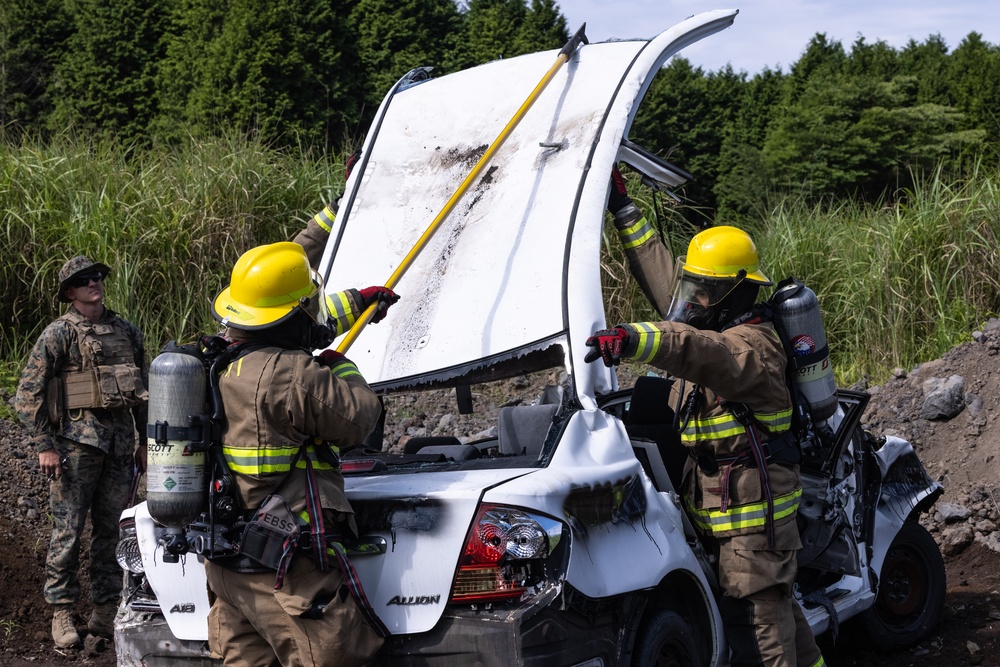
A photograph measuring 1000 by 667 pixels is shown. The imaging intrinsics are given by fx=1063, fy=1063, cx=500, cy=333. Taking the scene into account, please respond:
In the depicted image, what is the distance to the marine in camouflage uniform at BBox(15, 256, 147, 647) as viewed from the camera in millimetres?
5617

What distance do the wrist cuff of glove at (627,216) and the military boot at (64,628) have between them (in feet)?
11.9

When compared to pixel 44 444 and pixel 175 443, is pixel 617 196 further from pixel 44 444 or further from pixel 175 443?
pixel 44 444

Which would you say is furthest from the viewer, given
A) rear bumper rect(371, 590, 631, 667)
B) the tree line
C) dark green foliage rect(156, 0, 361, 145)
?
the tree line

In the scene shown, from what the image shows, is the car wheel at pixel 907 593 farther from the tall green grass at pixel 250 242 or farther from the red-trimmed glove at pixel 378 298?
the tall green grass at pixel 250 242

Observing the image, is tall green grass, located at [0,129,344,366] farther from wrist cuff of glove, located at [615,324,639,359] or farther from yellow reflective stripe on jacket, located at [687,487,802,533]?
wrist cuff of glove, located at [615,324,639,359]

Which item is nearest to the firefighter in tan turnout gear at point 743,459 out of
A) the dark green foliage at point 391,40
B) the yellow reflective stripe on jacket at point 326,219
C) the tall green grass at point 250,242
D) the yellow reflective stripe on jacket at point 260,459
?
the yellow reflective stripe on jacket at point 260,459

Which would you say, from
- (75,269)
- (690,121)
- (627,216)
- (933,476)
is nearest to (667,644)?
(627,216)

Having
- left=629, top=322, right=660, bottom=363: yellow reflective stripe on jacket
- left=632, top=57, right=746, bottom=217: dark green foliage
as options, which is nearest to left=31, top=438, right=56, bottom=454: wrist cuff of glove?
left=629, top=322, right=660, bottom=363: yellow reflective stripe on jacket

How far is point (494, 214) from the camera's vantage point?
4.32 metres

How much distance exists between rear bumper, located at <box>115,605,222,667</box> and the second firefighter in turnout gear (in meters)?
0.15

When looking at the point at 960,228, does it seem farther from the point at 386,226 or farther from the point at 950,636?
the point at 386,226

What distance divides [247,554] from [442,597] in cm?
58

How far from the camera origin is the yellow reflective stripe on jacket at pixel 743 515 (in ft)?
12.5

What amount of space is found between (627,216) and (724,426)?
40.4 inches
